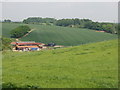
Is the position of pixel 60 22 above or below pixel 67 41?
above

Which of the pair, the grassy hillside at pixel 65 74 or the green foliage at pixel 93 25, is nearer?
Answer: the grassy hillside at pixel 65 74

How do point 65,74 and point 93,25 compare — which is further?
point 93,25

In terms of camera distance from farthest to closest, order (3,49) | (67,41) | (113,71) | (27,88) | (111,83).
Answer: (67,41) < (3,49) < (113,71) < (111,83) < (27,88)

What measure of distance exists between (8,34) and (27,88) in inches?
3157

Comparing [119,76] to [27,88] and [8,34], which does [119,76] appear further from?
[8,34]

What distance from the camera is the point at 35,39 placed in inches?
3083

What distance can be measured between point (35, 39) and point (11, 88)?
69.0 meters

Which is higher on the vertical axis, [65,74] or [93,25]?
[93,25]

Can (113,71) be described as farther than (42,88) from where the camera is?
Yes

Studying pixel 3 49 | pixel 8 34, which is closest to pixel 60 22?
pixel 8 34

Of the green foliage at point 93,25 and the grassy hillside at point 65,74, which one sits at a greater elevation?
the green foliage at point 93,25

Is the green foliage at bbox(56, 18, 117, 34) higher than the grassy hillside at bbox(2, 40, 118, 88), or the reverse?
the green foliage at bbox(56, 18, 117, 34)

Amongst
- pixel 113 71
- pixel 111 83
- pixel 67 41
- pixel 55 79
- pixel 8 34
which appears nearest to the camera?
pixel 111 83

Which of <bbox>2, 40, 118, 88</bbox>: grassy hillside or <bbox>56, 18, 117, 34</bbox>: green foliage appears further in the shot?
<bbox>56, 18, 117, 34</bbox>: green foliage
